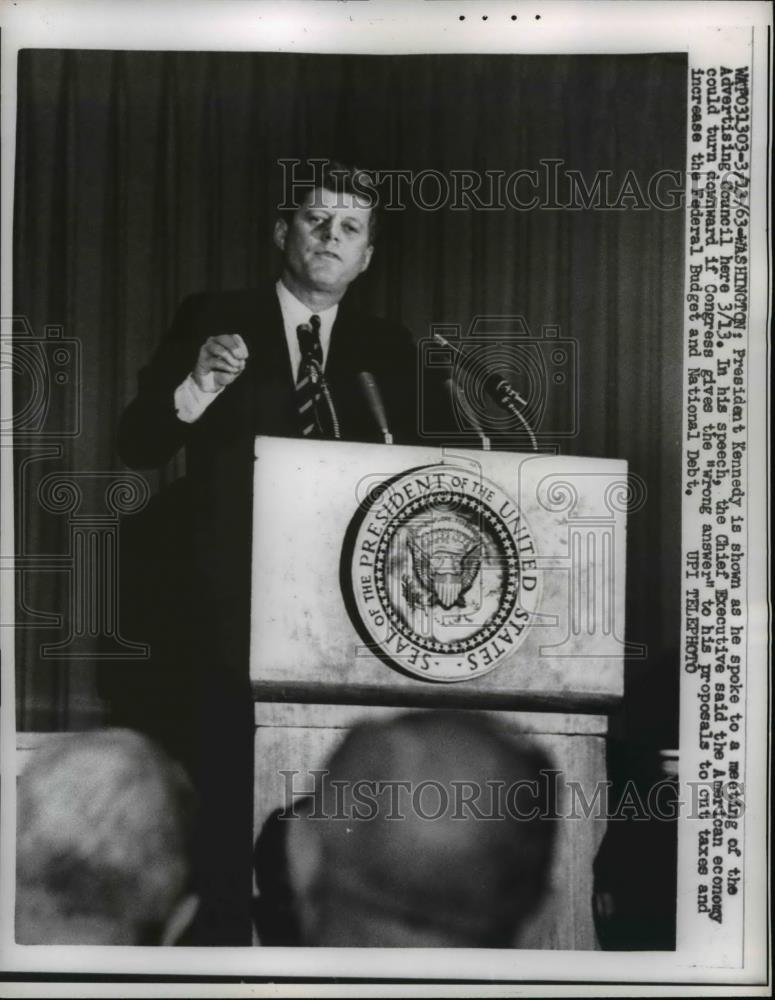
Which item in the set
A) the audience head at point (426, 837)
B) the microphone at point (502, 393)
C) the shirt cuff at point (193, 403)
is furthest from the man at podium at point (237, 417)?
the audience head at point (426, 837)

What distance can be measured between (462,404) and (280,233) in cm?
71

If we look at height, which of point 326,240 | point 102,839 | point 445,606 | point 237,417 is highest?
point 326,240

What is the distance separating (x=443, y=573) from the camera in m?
2.21

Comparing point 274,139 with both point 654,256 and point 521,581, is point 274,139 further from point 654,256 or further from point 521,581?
point 521,581

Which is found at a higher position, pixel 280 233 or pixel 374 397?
pixel 280 233

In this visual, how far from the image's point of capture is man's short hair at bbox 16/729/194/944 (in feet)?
7.16

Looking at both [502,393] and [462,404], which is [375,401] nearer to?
[462,404]

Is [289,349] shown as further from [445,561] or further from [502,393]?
[445,561]

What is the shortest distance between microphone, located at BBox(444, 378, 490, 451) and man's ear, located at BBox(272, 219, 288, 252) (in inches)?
24.2

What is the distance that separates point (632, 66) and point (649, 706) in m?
1.82

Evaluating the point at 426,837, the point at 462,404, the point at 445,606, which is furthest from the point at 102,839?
the point at 462,404

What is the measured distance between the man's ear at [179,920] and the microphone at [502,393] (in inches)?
62.2

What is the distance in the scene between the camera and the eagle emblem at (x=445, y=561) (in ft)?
7.23

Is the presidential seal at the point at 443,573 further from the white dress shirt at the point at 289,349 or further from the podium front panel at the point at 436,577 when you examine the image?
the white dress shirt at the point at 289,349
